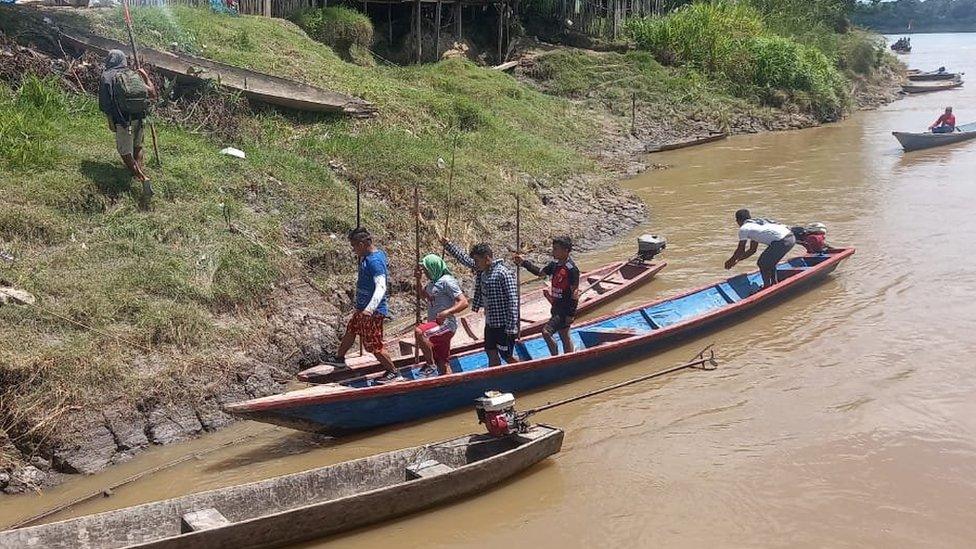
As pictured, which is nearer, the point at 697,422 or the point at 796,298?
the point at 697,422

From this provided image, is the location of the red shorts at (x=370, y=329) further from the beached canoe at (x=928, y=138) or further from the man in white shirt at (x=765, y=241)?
the beached canoe at (x=928, y=138)

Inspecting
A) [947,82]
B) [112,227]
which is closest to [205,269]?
[112,227]

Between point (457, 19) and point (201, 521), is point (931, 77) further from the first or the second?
point (201, 521)

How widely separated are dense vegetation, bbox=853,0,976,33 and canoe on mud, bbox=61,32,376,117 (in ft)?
286

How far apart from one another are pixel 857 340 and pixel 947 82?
98.4 ft

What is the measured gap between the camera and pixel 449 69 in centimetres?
1962

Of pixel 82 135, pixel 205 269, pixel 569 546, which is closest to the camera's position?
pixel 569 546

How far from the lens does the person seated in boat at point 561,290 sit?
7855 mm

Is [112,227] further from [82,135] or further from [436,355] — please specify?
[436,355]

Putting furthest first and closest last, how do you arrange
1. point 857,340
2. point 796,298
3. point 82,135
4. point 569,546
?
point 796,298, point 82,135, point 857,340, point 569,546

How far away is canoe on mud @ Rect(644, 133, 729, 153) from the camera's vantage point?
20.5 metres

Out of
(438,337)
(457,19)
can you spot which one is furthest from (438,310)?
(457,19)

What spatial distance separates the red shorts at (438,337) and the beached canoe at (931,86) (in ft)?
101

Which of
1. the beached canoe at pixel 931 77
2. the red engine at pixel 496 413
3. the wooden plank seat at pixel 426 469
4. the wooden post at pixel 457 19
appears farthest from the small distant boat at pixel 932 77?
the wooden plank seat at pixel 426 469
